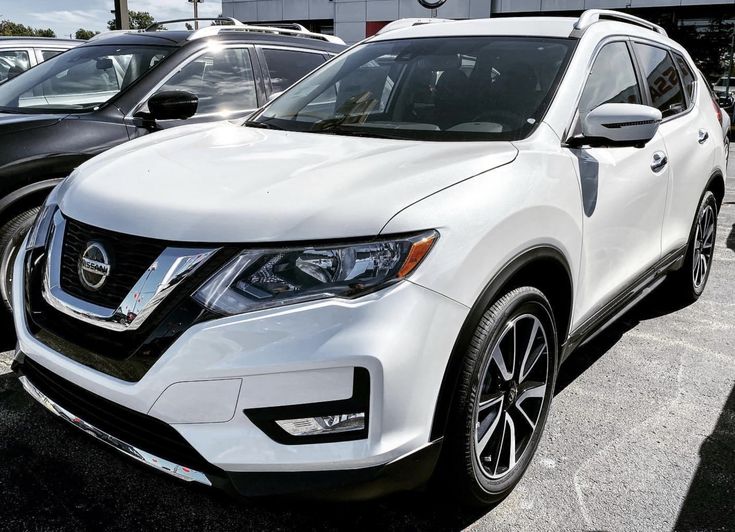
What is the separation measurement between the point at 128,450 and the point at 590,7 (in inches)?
1375

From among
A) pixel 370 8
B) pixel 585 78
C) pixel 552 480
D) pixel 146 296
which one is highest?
pixel 370 8

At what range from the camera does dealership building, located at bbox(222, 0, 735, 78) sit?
30875mm

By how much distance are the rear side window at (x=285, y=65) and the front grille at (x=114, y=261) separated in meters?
2.99

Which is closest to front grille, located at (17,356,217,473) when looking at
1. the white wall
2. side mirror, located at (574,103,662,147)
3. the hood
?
the hood

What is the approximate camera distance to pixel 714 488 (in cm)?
251

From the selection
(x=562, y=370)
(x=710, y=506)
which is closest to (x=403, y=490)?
(x=710, y=506)

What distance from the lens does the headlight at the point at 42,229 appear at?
7.60 ft

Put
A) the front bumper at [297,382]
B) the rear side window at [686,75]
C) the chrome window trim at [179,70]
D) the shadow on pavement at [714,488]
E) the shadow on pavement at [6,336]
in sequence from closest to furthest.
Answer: the front bumper at [297,382], the shadow on pavement at [714,488], the shadow on pavement at [6,336], the chrome window trim at [179,70], the rear side window at [686,75]

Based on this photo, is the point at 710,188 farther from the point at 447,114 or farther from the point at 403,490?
the point at 403,490

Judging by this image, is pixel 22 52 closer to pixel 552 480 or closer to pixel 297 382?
pixel 297 382

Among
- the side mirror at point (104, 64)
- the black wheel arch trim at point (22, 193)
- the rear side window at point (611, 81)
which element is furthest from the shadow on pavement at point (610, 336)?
the side mirror at point (104, 64)

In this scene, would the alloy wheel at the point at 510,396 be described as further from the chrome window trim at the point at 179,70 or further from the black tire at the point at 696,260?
the chrome window trim at the point at 179,70

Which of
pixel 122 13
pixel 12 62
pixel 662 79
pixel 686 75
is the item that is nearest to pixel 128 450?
pixel 662 79

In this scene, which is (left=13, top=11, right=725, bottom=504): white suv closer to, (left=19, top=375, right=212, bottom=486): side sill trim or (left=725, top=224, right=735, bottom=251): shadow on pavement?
(left=19, top=375, right=212, bottom=486): side sill trim
